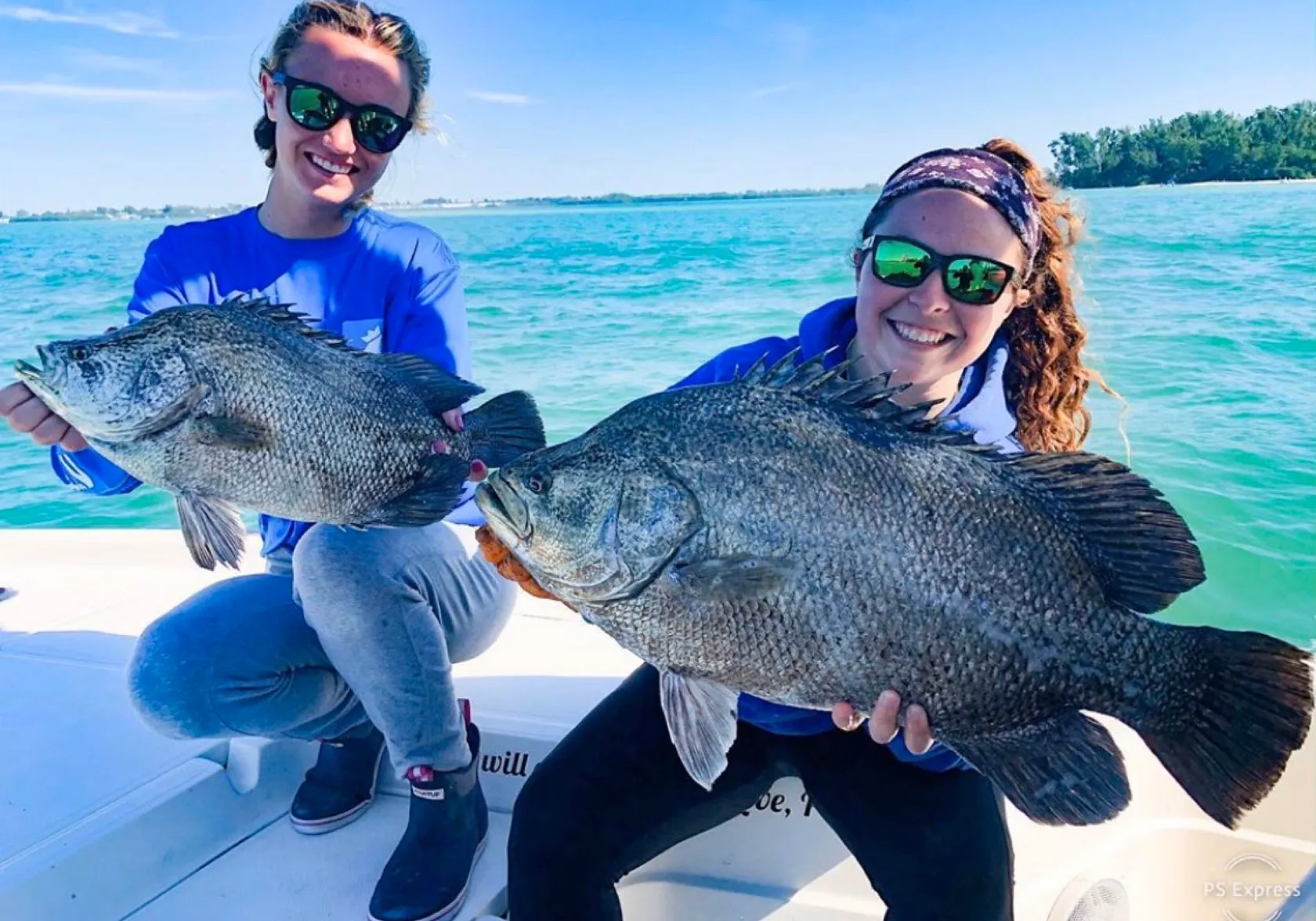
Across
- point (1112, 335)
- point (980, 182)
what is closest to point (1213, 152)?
point (1112, 335)

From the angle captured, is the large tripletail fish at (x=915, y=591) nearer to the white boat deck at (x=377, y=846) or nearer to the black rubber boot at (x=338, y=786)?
the white boat deck at (x=377, y=846)

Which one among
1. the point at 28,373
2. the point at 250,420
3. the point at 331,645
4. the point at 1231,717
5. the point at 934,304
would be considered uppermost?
the point at 934,304

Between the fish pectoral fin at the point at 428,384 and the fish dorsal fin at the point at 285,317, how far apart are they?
81 millimetres

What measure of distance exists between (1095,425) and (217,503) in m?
9.57

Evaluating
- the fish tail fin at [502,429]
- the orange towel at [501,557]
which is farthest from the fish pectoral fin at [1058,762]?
the fish tail fin at [502,429]

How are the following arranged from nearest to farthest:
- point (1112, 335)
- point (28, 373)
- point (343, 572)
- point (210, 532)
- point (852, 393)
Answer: point (852, 393), point (28, 373), point (210, 532), point (343, 572), point (1112, 335)

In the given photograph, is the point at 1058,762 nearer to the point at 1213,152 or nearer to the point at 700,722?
the point at 700,722

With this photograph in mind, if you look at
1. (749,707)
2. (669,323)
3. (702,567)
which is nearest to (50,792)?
(749,707)

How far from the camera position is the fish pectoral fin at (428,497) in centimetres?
208

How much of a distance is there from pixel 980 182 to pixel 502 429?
1225 millimetres

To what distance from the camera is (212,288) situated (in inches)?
100

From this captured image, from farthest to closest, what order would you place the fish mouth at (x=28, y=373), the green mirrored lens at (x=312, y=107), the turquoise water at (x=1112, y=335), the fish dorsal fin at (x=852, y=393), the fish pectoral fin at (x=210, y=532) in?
the turquoise water at (x=1112, y=335)
the green mirrored lens at (x=312, y=107)
the fish pectoral fin at (x=210, y=532)
the fish mouth at (x=28, y=373)
the fish dorsal fin at (x=852, y=393)

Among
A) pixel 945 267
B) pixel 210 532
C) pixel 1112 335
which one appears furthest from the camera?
pixel 1112 335

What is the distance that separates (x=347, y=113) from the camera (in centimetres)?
245
